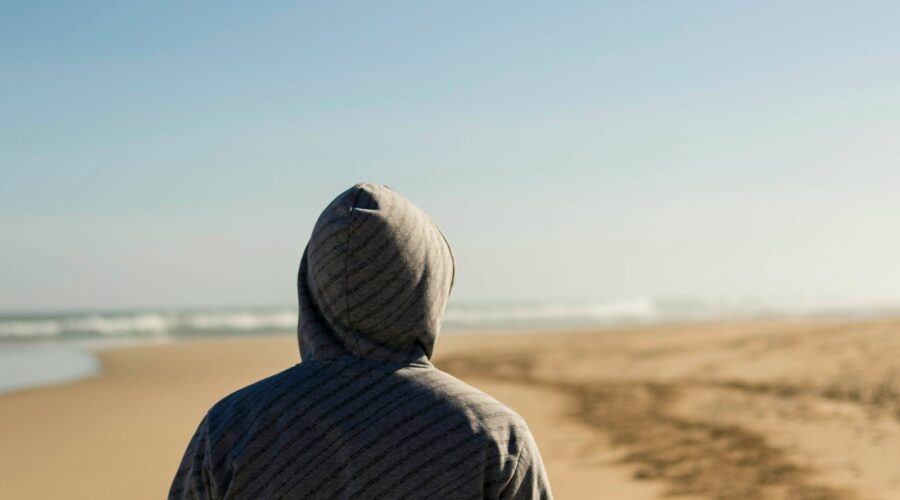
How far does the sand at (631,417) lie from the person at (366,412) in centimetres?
509

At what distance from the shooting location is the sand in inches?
264

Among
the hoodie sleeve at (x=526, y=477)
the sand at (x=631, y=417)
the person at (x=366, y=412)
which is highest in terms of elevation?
the person at (x=366, y=412)

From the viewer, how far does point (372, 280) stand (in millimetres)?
1392

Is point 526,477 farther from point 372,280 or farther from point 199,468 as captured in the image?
point 199,468

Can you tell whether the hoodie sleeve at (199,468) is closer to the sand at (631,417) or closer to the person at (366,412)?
the person at (366,412)

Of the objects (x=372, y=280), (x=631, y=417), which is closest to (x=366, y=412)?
(x=372, y=280)

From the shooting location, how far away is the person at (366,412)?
1396mm

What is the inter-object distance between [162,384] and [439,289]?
12710 millimetres

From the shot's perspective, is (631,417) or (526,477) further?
(631,417)

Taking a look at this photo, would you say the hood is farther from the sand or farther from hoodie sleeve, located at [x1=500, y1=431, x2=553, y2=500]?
the sand

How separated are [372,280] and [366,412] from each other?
0.65 feet

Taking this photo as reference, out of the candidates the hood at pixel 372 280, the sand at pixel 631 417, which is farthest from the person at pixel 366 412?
the sand at pixel 631 417

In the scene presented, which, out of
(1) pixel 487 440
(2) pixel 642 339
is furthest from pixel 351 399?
(2) pixel 642 339

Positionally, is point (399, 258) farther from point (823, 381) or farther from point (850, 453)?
point (823, 381)
